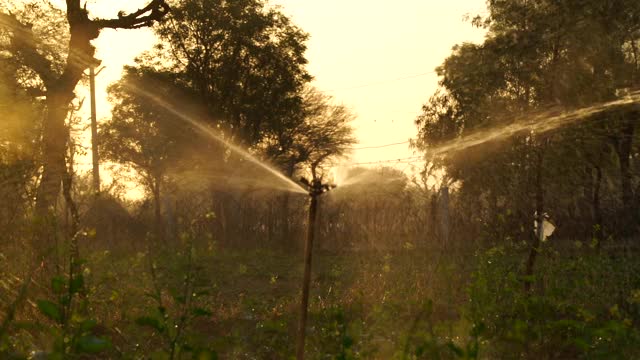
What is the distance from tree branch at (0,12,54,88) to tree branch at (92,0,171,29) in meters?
3.99

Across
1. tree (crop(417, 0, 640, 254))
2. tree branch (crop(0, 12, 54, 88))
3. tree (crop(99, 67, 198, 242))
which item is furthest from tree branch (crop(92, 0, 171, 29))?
tree (crop(99, 67, 198, 242))

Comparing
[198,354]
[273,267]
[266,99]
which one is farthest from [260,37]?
[198,354]

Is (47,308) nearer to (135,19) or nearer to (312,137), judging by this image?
(135,19)

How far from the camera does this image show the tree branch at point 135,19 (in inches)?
685

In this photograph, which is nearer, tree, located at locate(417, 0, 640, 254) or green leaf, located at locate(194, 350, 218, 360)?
green leaf, located at locate(194, 350, 218, 360)

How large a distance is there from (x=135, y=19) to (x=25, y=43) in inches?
214

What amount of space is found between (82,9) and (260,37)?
15.1 metres

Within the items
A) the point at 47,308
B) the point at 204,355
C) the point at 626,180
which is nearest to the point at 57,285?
the point at 47,308

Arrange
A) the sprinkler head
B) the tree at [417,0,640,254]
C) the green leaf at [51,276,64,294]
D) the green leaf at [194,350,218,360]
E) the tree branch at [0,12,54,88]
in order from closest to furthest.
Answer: the green leaf at [51,276,64,294] < the green leaf at [194,350,218,360] < the sprinkler head < the tree at [417,0,640,254] < the tree branch at [0,12,54,88]

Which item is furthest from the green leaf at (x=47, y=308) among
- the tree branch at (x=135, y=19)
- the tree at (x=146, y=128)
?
the tree at (x=146, y=128)

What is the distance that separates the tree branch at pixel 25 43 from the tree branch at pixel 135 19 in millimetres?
3986

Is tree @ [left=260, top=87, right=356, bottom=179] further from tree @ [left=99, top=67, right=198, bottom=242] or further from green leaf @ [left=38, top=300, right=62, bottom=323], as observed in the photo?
green leaf @ [left=38, top=300, right=62, bottom=323]

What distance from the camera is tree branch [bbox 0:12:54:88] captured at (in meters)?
20.5

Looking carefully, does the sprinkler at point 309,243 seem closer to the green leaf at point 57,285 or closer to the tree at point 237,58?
the green leaf at point 57,285
